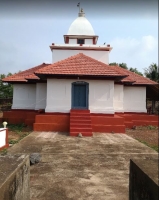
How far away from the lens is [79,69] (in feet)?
38.9

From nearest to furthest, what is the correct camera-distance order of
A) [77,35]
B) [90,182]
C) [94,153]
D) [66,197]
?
[66,197] → [90,182] → [94,153] → [77,35]

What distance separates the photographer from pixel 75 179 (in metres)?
4.27

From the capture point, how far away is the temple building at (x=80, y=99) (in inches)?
433

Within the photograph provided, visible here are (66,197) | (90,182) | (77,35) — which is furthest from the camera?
(77,35)

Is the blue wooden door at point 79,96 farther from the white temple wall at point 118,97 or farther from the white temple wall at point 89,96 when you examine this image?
the white temple wall at point 118,97

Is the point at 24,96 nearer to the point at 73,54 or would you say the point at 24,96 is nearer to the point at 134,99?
the point at 73,54

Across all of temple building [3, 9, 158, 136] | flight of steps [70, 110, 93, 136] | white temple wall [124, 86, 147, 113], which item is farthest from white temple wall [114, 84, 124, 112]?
flight of steps [70, 110, 93, 136]

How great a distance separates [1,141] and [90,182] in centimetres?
402

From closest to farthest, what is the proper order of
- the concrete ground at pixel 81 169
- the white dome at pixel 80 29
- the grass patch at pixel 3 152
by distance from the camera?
the concrete ground at pixel 81 169 → the grass patch at pixel 3 152 → the white dome at pixel 80 29

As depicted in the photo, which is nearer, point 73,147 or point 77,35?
point 73,147

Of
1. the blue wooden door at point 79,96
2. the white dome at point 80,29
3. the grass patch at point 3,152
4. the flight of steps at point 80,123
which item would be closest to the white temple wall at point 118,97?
the blue wooden door at point 79,96

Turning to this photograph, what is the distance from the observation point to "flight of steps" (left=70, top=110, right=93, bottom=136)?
9.87 metres

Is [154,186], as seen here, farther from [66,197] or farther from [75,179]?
[75,179]

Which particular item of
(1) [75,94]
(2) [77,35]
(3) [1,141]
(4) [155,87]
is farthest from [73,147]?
(2) [77,35]
